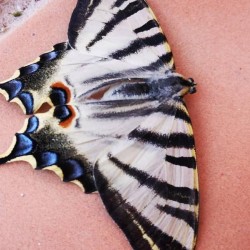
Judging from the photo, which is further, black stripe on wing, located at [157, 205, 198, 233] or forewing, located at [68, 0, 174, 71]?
forewing, located at [68, 0, 174, 71]

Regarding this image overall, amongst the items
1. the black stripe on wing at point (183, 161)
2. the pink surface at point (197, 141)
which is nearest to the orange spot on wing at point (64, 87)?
the pink surface at point (197, 141)

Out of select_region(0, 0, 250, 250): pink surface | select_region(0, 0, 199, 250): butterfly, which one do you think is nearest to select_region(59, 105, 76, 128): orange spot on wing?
select_region(0, 0, 199, 250): butterfly

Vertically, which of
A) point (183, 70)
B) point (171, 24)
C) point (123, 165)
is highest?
point (171, 24)

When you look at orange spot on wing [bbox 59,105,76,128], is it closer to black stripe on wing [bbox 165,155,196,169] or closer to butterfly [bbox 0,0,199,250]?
butterfly [bbox 0,0,199,250]

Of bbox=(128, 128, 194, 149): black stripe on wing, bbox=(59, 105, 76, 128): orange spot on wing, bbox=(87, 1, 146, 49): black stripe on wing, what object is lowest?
bbox=(128, 128, 194, 149): black stripe on wing

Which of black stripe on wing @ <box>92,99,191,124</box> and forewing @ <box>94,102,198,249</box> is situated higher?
black stripe on wing @ <box>92,99,191,124</box>

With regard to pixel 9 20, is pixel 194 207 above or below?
below

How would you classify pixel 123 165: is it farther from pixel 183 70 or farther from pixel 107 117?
pixel 183 70

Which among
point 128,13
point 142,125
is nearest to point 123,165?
point 142,125
